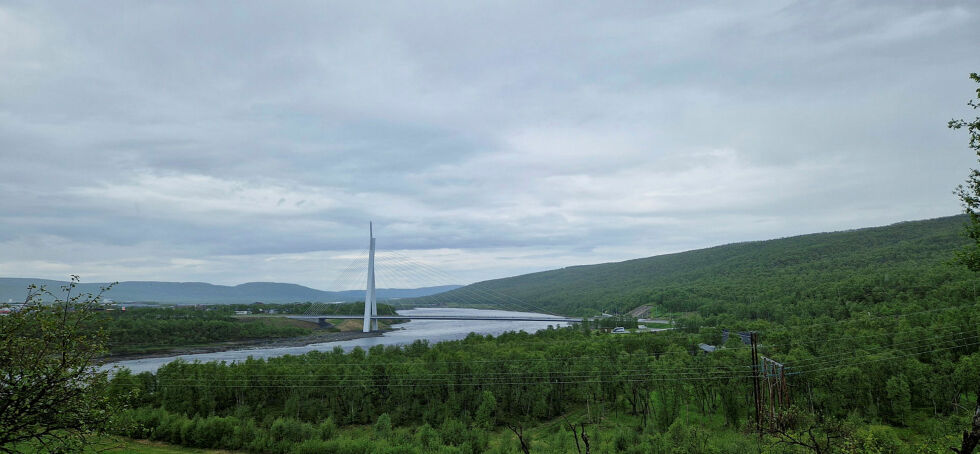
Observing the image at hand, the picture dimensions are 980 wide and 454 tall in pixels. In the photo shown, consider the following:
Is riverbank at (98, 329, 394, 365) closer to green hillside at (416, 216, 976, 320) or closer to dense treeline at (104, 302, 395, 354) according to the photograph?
dense treeline at (104, 302, 395, 354)

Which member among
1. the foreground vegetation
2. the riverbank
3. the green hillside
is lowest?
the riverbank

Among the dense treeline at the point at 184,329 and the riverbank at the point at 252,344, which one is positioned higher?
the dense treeline at the point at 184,329

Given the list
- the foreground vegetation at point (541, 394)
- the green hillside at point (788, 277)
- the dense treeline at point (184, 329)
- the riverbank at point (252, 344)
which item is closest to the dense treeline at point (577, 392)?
the foreground vegetation at point (541, 394)

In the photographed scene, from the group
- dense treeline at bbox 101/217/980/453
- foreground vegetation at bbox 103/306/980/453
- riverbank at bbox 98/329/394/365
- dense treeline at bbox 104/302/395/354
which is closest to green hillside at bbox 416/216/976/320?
dense treeline at bbox 101/217/980/453

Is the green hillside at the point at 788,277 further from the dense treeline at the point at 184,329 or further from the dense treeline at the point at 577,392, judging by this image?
the dense treeline at the point at 184,329

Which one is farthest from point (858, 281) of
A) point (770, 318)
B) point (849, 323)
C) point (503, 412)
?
point (503, 412)

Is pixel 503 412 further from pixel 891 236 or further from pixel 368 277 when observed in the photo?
pixel 891 236
